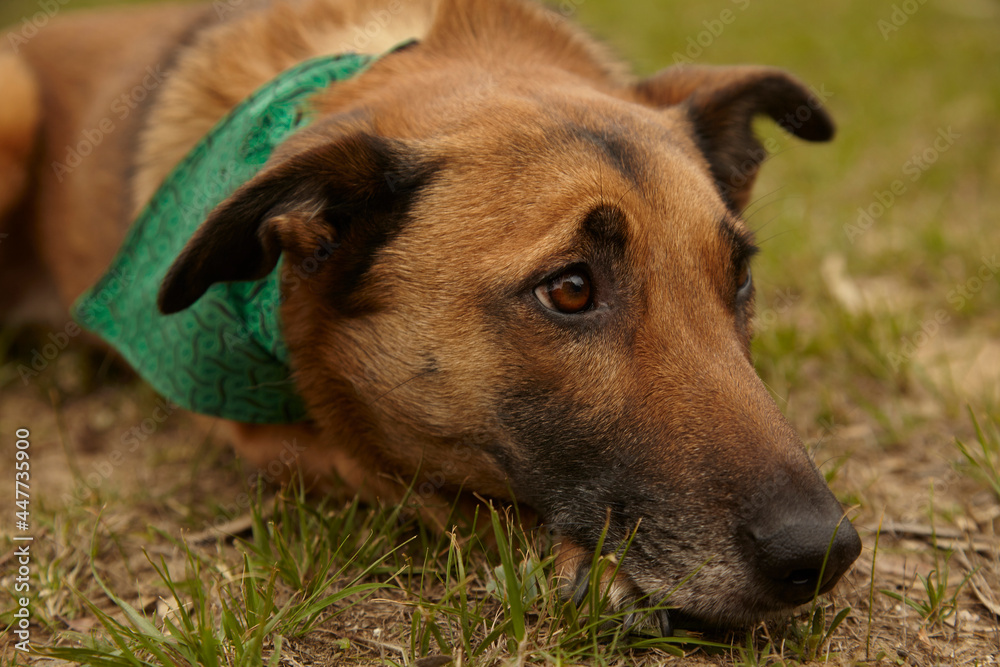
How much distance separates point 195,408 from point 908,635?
2530mm

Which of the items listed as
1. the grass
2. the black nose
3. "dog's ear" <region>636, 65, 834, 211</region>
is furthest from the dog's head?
"dog's ear" <region>636, 65, 834, 211</region>

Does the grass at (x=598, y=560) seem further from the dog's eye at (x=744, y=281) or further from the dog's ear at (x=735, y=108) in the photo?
the dog's ear at (x=735, y=108)

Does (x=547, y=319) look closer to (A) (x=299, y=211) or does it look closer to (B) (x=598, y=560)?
(B) (x=598, y=560)

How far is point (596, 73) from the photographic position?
363cm

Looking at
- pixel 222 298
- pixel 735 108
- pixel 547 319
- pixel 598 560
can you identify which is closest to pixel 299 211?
pixel 222 298

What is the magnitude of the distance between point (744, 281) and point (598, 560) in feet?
3.69

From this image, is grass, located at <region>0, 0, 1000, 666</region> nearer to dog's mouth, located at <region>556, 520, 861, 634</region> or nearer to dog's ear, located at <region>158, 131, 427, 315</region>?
dog's mouth, located at <region>556, 520, 861, 634</region>

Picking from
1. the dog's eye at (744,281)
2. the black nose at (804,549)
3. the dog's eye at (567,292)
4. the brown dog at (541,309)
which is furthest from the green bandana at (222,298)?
the black nose at (804,549)

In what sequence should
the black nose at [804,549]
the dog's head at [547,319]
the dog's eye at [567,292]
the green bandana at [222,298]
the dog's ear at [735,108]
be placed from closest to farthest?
1. the black nose at [804,549]
2. the dog's head at [547,319]
3. the dog's eye at [567,292]
4. the green bandana at [222,298]
5. the dog's ear at [735,108]

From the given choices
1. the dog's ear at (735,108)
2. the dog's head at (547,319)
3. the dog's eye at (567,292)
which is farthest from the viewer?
the dog's ear at (735,108)

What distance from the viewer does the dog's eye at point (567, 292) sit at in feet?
7.84

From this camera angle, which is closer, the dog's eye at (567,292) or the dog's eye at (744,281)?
the dog's eye at (567,292)

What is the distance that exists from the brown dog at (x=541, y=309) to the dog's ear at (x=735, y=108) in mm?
14

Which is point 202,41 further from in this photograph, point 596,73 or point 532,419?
point 532,419
